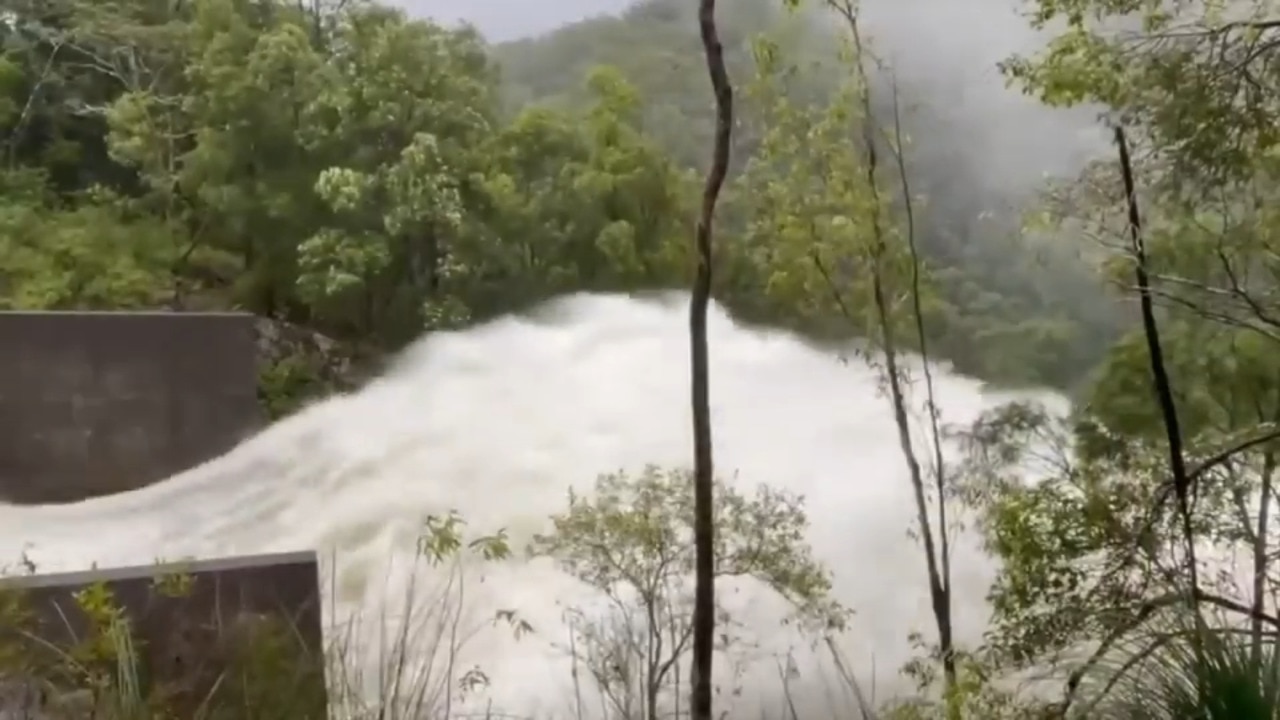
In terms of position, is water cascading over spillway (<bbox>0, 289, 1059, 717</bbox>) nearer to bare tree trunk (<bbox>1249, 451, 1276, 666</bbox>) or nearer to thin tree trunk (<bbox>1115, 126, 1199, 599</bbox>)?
thin tree trunk (<bbox>1115, 126, 1199, 599</bbox>)

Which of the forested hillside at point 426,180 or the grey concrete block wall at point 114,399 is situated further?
the forested hillside at point 426,180

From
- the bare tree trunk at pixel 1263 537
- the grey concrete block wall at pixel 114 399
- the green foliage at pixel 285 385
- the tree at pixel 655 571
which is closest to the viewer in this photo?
the bare tree trunk at pixel 1263 537

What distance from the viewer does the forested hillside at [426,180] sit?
285 centimetres

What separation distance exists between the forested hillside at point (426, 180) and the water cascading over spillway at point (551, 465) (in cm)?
10


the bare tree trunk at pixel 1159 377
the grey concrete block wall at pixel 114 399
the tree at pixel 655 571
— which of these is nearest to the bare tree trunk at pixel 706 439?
the tree at pixel 655 571

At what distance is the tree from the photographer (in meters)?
2.69

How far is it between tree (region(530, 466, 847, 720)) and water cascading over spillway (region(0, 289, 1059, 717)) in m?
0.04

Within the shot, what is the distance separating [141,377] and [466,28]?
0.97 m

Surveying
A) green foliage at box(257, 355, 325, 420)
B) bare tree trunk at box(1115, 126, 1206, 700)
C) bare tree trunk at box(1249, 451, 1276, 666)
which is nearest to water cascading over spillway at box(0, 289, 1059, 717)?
green foliage at box(257, 355, 325, 420)

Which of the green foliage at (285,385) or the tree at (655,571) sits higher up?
the green foliage at (285,385)

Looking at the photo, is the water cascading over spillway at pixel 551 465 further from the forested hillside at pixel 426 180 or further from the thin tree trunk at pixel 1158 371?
the thin tree trunk at pixel 1158 371

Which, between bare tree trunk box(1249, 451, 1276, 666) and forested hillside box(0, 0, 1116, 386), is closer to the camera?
bare tree trunk box(1249, 451, 1276, 666)

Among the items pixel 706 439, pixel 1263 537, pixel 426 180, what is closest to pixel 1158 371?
pixel 1263 537

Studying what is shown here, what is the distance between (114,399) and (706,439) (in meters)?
1.05
